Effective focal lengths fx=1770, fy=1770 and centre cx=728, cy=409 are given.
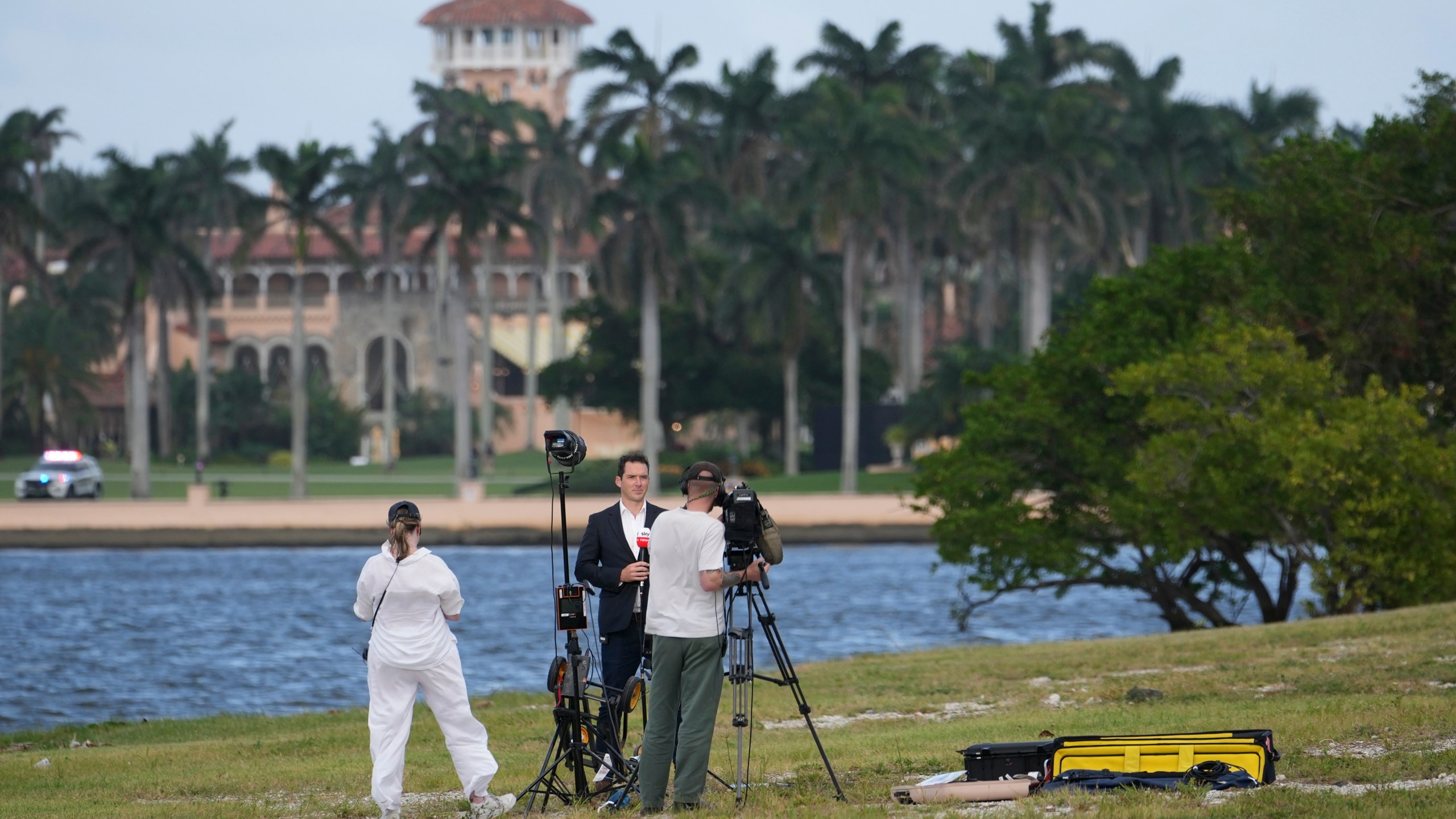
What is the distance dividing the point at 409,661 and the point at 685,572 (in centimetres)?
161

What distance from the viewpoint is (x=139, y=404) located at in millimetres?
65438

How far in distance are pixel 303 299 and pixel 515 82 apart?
4085 cm

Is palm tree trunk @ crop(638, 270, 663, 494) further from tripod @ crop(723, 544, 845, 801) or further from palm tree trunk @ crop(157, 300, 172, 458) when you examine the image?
tripod @ crop(723, 544, 845, 801)

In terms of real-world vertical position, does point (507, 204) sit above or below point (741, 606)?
above

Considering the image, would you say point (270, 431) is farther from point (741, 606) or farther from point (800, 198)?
point (741, 606)

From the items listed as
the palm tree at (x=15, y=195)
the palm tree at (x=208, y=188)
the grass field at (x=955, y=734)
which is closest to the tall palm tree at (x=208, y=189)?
the palm tree at (x=208, y=188)

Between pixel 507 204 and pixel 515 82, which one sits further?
pixel 515 82

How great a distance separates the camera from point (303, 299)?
333 feet

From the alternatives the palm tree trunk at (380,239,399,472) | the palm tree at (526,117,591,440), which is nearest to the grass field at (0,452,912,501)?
the palm tree trunk at (380,239,399,472)

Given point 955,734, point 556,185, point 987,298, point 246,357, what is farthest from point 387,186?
point 955,734

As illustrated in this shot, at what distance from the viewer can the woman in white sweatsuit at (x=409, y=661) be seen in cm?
917

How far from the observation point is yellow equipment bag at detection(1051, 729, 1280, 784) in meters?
9.17

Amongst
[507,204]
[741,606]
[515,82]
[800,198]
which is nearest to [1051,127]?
[800,198]

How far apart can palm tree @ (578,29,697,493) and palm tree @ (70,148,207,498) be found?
15.9m
